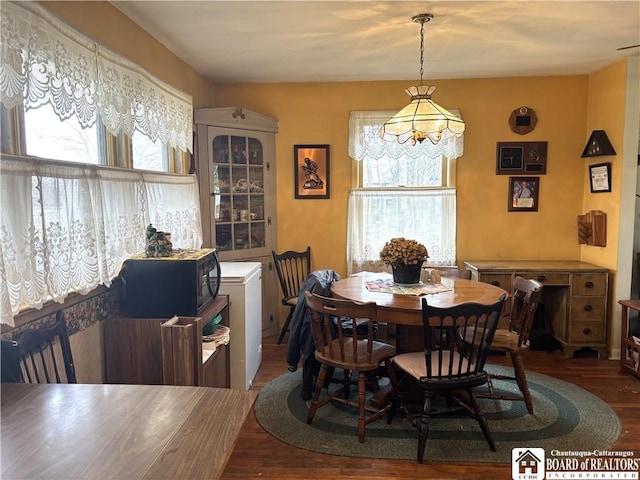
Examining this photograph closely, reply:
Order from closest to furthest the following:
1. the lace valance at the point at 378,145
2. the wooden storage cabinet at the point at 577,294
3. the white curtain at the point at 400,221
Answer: the wooden storage cabinet at the point at 577,294
the lace valance at the point at 378,145
the white curtain at the point at 400,221

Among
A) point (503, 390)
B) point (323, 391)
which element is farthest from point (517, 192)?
point (323, 391)

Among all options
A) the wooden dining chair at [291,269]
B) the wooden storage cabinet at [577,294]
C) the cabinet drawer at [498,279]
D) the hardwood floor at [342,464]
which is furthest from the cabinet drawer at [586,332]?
the wooden dining chair at [291,269]

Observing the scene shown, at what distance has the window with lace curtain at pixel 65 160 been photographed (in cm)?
152

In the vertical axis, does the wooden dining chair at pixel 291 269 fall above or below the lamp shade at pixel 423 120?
below

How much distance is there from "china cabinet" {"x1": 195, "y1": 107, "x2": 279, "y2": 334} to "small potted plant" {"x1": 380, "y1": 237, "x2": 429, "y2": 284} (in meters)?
1.61

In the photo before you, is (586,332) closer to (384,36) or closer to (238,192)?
(384,36)

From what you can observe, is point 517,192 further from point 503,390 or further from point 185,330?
point 185,330

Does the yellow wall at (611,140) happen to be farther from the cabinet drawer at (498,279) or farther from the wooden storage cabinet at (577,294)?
the cabinet drawer at (498,279)

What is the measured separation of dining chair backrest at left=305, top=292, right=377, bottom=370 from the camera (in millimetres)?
2355

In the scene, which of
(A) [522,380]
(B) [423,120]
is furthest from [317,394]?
(B) [423,120]

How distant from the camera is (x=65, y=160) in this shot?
1911mm

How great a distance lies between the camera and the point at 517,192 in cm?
427

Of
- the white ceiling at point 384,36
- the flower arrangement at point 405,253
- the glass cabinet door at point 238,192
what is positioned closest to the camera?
the white ceiling at point 384,36

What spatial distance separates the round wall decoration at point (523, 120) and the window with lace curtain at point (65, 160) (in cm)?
322
